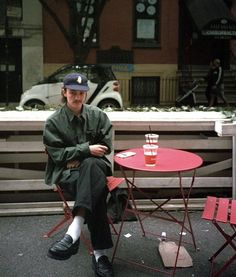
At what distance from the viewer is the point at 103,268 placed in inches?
136

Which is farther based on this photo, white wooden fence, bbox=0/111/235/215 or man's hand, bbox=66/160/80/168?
white wooden fence, bbox=0/111/235/215

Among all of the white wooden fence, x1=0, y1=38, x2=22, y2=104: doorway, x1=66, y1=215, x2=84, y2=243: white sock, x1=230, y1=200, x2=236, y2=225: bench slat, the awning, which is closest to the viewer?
x1=230, y1=200, x2=236, y2=225: bench slat

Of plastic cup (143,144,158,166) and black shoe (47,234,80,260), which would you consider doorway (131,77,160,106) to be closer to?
plastic cup (143,144,158,166)

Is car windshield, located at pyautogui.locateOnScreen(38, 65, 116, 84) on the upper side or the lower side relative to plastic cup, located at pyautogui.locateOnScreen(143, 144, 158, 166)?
upper

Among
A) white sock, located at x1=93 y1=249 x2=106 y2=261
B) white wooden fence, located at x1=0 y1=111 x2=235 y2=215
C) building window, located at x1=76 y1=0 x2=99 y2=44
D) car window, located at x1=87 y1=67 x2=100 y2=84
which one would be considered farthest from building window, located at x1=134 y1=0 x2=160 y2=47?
white sock, located at x1=93 y1=249 x2=106 y2=261

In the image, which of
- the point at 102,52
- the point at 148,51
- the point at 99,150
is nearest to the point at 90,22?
the point at 102,52

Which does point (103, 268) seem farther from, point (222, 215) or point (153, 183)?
point (153, 183)

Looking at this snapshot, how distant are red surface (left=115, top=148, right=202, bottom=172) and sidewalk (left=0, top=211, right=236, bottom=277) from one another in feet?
2.66

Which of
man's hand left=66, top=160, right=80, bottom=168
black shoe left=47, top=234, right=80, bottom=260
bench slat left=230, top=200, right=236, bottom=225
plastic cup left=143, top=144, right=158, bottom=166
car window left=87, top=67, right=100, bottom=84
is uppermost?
car window left=87, top=67, right=100, bottom=84

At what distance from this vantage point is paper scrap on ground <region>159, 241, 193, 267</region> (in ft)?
12.3

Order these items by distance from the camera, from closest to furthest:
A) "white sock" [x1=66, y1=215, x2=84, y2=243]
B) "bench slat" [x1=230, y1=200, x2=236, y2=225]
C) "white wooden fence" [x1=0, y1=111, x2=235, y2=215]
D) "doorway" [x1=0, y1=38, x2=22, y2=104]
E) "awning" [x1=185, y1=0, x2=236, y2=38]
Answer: "bench slat" [x1=230, y1=200, x2=236, y2=225], "white sock" [x1=66, y1=215, x2=84, y2=243], "white wooden fence" [x1=0, y1=111, x2=235, y2=215], "awning" [x1=185, y1=0, x2=236, y2=38], "doorway" [x1=0, y1=38, x2=22, y2=104]

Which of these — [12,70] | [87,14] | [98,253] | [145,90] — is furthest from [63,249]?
[12,70]

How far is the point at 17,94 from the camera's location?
1905 cm

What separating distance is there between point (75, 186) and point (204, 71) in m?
16.9
